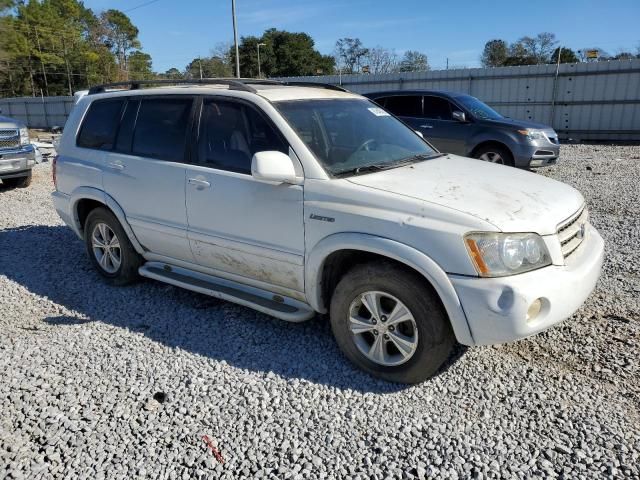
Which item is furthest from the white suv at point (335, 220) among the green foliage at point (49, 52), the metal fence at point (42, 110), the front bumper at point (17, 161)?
the green foliage at point (49, 52)

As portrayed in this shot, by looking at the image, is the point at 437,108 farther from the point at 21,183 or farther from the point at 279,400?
the point at 279,400

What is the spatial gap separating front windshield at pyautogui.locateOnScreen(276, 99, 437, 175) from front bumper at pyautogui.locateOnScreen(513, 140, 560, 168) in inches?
251

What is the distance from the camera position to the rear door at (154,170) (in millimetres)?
4297

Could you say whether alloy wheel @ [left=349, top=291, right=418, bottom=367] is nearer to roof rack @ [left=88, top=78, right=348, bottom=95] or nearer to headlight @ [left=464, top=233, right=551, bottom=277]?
headlight @ [left=464, top=233, right=551, bottom=277]

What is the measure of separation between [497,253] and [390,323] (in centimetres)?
79

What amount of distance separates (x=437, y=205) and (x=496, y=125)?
8055mm

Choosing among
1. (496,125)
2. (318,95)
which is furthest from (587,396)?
(496,125)

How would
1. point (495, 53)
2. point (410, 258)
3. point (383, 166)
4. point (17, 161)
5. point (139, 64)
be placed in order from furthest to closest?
point (139, 64) → point (495, 53) → point (17, 161) → point (383, 166) → point (410, 258)

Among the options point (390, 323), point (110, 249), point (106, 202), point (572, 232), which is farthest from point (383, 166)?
point (110, 249)

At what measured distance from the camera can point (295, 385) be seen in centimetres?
338

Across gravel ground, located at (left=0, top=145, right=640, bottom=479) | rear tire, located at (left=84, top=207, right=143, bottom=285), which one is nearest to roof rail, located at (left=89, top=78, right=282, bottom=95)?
rear tire, located at (left=84, top=207, right=143, bottom=285)

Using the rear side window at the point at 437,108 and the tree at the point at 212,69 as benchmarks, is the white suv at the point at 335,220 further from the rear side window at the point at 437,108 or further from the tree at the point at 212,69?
the tree at the point at 212,69

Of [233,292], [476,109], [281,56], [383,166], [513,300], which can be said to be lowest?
[233,292]

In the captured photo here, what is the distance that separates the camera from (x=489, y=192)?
3332mm
